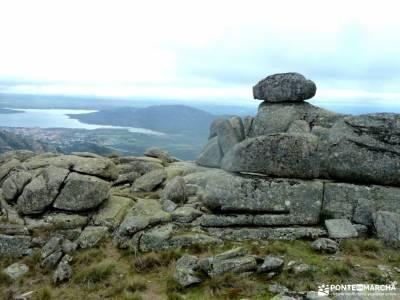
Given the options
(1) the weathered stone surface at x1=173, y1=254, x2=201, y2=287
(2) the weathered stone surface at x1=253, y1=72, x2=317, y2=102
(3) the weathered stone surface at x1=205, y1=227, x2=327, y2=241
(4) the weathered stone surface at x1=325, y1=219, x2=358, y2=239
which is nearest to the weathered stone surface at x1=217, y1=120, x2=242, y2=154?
(2) the weathered stone surface at x1=253, y1=72, x2=317, y2=102

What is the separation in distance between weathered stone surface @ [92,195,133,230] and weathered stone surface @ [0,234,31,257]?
382 cm

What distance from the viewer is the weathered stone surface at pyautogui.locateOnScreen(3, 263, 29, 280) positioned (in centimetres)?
1769

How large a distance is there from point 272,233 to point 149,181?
1151 centimetres

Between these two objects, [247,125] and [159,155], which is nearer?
[247,125]

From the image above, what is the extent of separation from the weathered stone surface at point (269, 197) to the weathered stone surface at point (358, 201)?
694 mm

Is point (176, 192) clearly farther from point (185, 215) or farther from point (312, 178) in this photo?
point (312, 178)

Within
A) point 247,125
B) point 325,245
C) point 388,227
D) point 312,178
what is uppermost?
point 247,125

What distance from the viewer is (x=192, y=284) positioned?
1475 centimetres

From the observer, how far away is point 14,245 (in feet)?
64.1

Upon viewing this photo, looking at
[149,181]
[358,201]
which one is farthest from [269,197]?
[149,181]

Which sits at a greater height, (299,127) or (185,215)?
(299,127)

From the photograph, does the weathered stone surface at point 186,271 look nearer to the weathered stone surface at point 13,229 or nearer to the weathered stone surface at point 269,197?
the weathered stone surface at point 269,197

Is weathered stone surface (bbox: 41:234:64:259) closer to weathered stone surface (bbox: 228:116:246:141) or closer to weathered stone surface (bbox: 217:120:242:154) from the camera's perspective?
weathered stone surface (bbox: 217:120:242:154)

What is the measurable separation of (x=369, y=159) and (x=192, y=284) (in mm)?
12642
